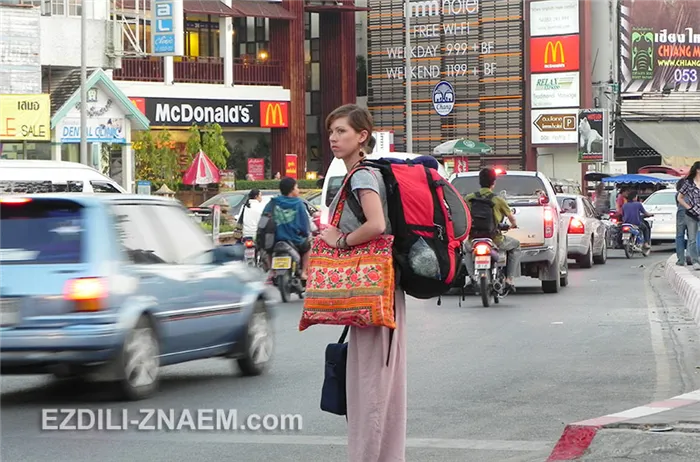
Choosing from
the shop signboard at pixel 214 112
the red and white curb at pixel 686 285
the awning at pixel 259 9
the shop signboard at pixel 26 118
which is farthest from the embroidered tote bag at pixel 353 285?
the awning at pixel 259 9

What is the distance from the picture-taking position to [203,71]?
6638 centimetres

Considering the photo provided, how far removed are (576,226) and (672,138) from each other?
144ft

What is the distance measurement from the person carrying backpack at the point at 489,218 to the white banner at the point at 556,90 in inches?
2141

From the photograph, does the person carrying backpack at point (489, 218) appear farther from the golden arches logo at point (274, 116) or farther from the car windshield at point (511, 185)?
the golden arches logo at point (274, 116)

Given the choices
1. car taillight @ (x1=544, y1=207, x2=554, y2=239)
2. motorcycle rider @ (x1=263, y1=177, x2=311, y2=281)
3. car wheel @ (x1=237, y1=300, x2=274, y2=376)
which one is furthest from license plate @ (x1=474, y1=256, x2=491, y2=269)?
car wheel @ (x1=237, y1=300, x2=274, y2=376)

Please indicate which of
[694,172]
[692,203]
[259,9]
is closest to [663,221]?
[694,172]

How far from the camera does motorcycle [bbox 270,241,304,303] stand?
69.4 feet

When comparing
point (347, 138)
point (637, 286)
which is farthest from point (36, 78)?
point (347, 138)

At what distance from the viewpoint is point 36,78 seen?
4134 centimetres

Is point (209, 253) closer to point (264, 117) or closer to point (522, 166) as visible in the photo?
point (264, 117)

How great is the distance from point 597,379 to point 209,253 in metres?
3.20

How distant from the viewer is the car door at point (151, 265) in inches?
424

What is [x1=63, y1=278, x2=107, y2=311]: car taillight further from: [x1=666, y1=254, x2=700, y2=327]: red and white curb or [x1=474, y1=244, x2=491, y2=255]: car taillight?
[x1=474, y1=244, x2=491, y2=255]: car taillight

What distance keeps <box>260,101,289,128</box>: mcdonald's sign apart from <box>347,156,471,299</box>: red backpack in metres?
60.1
